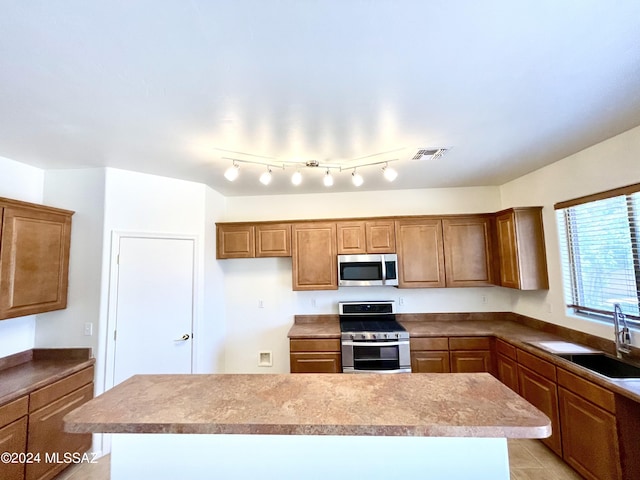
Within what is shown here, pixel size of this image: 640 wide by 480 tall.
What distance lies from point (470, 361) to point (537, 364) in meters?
0.73

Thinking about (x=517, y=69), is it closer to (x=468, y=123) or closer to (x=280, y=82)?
(x=468, y=123)

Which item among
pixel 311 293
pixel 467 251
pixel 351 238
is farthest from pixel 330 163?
pixel 467 251

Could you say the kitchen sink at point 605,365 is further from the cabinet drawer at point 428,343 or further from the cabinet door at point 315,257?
the cabinet door at point 315,257

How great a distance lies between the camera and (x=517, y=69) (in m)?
1.39

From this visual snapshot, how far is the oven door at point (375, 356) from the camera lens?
9.81ft

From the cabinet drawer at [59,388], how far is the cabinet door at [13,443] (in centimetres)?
11

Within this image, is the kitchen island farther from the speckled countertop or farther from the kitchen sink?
the kitchen sink

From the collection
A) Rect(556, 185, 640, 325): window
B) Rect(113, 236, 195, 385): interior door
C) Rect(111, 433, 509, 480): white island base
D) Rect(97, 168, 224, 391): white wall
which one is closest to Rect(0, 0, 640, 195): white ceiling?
Rect(97, 168, 224, 391): white wall

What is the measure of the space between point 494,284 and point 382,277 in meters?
1.40

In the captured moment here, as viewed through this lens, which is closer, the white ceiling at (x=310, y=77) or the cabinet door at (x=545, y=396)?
the white ceiling at (x=310, y=77)

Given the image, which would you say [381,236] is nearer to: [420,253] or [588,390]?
[420,253]

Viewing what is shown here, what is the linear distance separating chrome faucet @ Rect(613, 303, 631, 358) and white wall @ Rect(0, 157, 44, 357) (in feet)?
16.6

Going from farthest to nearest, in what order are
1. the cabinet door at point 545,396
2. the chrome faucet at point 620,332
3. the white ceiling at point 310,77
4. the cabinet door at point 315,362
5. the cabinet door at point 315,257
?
the cabinet door at point 315,257, the cabinet door at point 315,362, the cabinet door at point 545,396, the chrome faucet at point 620,332, the white ceiling at point 310,77

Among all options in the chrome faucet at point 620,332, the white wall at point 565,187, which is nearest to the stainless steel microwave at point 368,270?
Answer: the white wall at point 565,187
